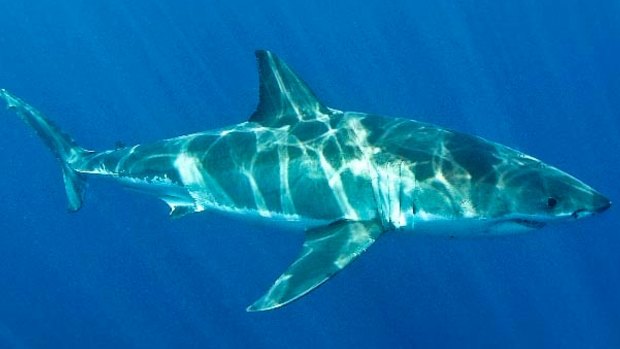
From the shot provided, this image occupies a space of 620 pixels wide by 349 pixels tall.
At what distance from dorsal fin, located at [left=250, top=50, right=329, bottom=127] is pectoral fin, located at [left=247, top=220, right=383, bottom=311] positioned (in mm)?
1590

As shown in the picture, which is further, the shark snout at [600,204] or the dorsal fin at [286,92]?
the dorsal fin at [286,92]

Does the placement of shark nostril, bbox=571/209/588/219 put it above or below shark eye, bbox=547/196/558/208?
below

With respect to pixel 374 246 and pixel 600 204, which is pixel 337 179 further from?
pixel 374 246

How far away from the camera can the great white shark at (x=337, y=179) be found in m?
4.51

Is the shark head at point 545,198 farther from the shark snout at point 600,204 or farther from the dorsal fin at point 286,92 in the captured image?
the dorsal fin at point 286,92

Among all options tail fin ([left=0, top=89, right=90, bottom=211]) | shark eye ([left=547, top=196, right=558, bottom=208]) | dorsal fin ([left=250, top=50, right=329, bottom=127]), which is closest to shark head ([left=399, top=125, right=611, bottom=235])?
shark eye ([left=547, top=196, right=558, bottom=208])

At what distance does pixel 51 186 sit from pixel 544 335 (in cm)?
2096

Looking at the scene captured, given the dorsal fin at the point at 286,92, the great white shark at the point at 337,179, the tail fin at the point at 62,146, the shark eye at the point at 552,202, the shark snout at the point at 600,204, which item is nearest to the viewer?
the shark snout at the point at 600,204

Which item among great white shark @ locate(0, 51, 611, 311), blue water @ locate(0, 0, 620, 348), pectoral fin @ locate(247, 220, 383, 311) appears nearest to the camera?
pectoral fin @ locate(247, 220, 383, 311)

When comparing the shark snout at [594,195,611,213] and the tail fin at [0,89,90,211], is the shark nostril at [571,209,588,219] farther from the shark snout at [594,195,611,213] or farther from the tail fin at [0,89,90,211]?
the tail fin at [0,89,90,211]

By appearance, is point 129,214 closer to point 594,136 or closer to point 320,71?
point 320,71

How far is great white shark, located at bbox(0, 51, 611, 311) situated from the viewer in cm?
451

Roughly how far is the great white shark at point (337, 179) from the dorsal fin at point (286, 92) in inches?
0.5

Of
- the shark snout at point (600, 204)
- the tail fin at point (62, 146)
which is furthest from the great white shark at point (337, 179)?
the tail fin at point (62, 146)
